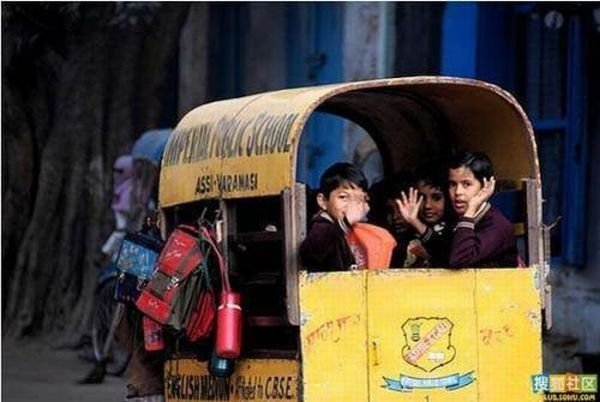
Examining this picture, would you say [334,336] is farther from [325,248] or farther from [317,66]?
[317,66]

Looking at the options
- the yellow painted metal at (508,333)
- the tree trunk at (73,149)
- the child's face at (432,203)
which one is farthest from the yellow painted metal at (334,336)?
the tree trunk at (73,149)

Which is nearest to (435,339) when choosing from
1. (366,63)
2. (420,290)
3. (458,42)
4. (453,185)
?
(420,290)

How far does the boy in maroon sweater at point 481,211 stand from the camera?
25.8 feet

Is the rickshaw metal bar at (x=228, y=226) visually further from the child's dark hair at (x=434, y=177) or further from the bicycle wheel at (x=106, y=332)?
the bicycle wheel at (x=106, y=332)

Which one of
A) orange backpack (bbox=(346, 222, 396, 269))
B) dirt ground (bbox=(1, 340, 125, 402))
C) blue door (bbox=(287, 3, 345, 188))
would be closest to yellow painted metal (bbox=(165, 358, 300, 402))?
orange backpack (bbox=(346, 222, 396, 269))

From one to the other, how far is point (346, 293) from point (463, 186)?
775 millimetres

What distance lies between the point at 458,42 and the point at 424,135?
4.16 metres

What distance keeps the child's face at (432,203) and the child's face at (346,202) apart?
55 centimetres

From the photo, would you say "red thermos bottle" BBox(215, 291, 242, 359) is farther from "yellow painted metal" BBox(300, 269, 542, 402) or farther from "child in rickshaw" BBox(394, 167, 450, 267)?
"child in rickshaw" BBox(394, 167, 450, 267)

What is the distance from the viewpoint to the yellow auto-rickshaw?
7523mm

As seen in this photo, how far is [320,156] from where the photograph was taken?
600 inches

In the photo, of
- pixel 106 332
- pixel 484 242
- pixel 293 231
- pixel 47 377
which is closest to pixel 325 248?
pixel 293 231

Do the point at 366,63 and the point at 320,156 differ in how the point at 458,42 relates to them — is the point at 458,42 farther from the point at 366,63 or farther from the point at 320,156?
the point at 320,156

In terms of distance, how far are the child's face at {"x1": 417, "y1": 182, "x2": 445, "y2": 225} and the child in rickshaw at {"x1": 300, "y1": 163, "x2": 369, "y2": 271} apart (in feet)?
1.33
